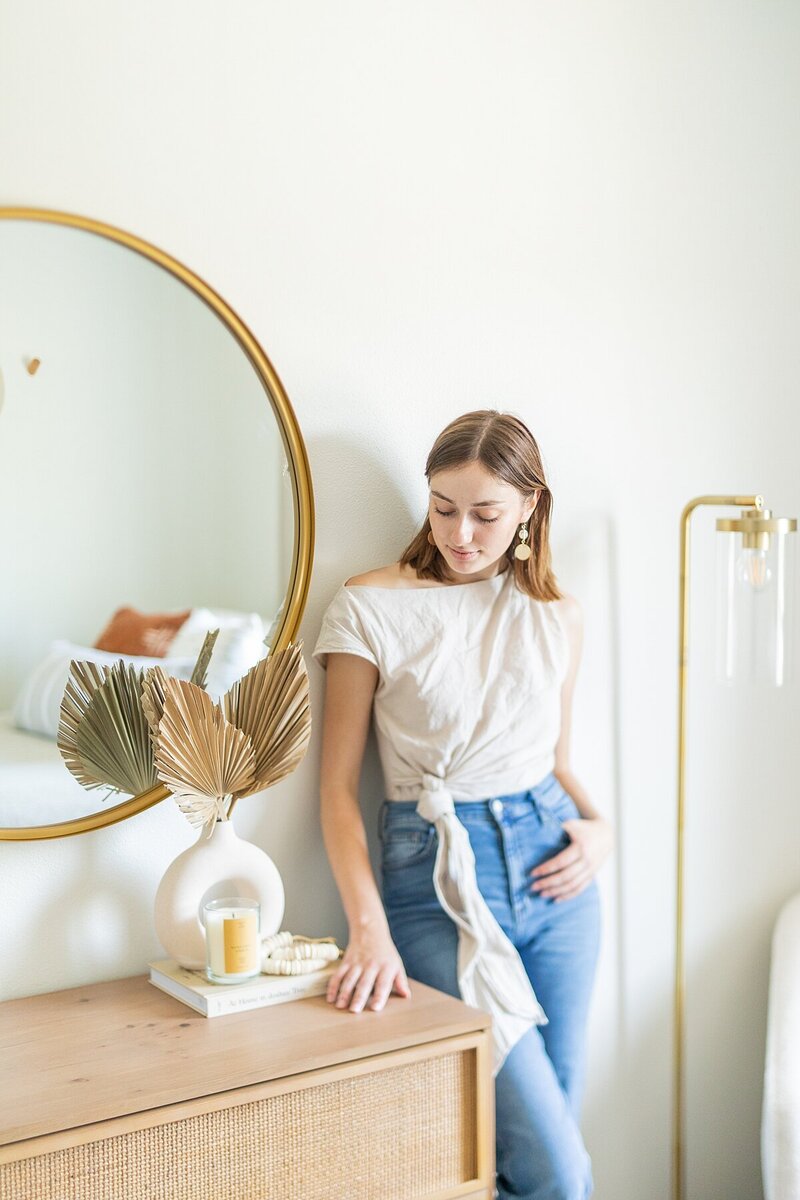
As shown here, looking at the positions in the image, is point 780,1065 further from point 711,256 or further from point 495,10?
point 495,10

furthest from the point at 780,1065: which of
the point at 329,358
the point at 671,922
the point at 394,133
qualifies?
the point at 394,133

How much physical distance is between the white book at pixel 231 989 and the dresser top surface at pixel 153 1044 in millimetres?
11

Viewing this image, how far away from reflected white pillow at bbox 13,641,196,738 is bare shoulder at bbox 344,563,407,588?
40 centimetres

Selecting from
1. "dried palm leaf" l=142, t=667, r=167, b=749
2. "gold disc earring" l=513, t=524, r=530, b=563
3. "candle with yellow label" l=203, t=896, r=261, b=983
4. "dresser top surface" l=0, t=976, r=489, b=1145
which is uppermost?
"gold disc earring" l=513, t=524, r=530, b=563

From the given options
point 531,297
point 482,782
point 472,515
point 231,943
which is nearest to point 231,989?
point 231,943

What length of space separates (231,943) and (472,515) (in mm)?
705

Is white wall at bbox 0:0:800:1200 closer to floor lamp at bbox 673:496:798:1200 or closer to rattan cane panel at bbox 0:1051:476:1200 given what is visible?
floor lamp at bbox 673:496:798:1200

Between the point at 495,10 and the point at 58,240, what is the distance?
2.93 feet

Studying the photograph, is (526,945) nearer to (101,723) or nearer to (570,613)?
(570,613)

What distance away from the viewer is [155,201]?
1.70 m

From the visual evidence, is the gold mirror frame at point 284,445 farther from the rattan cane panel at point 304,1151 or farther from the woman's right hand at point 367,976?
the rattan cane panel at point 304,1151

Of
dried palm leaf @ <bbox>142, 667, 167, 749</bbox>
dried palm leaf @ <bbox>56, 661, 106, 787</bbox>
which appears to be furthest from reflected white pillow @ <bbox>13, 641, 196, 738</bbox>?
dried palm leaf @ <bbox>142, 667, 167, 749</bbox>

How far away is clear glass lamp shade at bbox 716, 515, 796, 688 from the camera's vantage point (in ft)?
6.86

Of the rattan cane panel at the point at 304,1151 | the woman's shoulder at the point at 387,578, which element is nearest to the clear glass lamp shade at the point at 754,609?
the woman's shoulder at the point at 387,578
